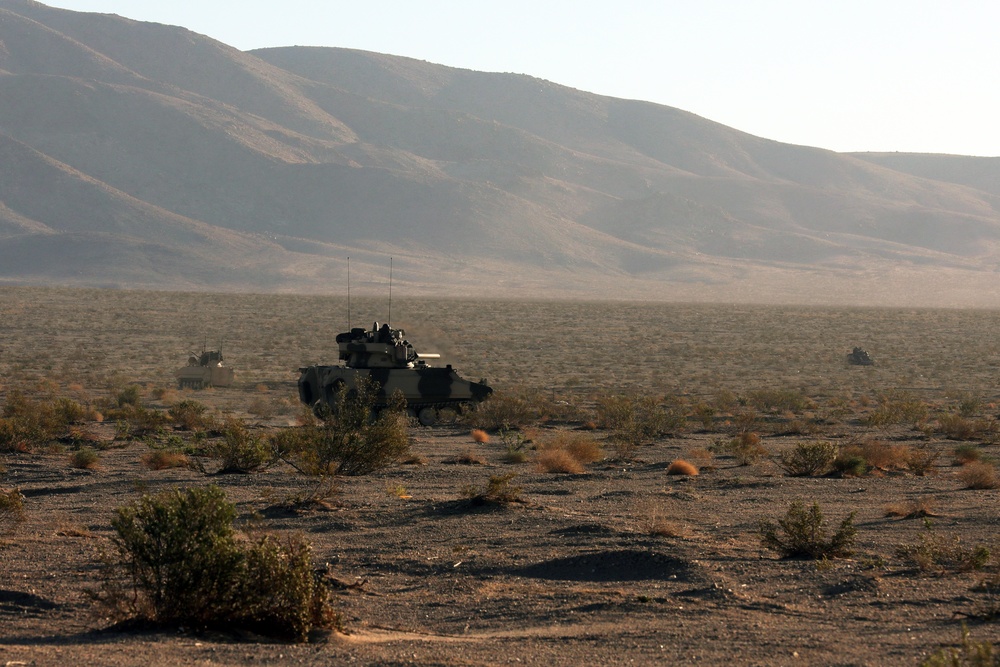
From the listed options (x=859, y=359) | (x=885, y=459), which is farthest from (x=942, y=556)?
(x=859, y=359)

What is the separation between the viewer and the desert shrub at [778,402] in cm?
2941

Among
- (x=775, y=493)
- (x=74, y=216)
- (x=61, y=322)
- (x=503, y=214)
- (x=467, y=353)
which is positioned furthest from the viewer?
(x=503, y=214)

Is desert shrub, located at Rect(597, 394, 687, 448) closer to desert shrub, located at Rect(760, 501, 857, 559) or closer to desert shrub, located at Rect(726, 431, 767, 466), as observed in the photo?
desert shrub, located at Rect(726, 431, 767, 466)

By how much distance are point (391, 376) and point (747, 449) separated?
695 centimetres

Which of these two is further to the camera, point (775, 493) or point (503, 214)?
point (503, 214)

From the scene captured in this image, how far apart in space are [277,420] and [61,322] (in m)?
38.4

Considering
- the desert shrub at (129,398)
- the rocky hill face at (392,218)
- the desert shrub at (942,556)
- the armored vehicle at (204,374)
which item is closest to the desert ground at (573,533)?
the desert shrub at (942,556)

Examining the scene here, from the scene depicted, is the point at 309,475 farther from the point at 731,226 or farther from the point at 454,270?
the point at 731,226

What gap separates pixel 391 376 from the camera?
23.1m

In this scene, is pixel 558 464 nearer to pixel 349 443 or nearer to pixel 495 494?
pixel 349 443

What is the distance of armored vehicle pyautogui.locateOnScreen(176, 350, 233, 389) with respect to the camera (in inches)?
1316

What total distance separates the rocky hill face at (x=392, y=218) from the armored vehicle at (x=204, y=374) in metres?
82.8

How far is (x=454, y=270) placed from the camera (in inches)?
5256

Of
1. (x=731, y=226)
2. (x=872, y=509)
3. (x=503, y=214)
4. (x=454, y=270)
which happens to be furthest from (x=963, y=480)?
(x=731, y=226)
